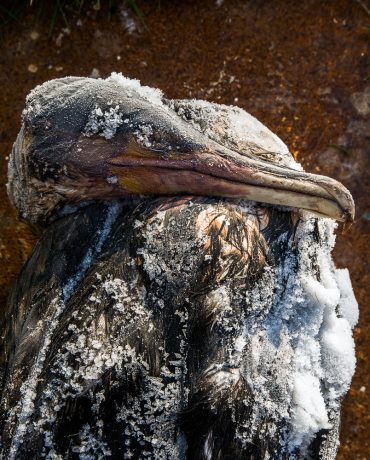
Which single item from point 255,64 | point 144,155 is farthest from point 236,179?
point 255,64

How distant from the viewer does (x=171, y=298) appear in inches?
58.7

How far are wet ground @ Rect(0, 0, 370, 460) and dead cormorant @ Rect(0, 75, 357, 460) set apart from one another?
0.93 m

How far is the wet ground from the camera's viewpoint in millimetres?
2551

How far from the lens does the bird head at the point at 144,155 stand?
1.54 metres

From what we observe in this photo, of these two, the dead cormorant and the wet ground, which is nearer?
the dead cormorant

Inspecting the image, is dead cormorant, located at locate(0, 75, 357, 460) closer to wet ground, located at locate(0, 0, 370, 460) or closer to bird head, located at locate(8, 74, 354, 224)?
Result: bird head, located at locate(8, 74, 354, 224)

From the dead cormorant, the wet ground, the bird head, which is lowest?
the dead cormorant

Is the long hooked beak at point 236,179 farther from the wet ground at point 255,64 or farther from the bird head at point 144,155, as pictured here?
the wet ground at point 255,64

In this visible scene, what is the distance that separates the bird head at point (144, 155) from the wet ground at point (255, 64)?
37.7 inches

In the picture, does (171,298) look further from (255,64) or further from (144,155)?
(255,64)

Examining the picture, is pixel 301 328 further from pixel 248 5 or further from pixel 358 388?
pixel 248 5

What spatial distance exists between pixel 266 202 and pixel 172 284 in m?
0.28

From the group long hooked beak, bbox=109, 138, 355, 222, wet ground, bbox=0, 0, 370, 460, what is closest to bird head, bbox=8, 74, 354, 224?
long hooked beak, bbox=109, 138, 355, 222

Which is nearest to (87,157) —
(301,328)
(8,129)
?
(301,328)
